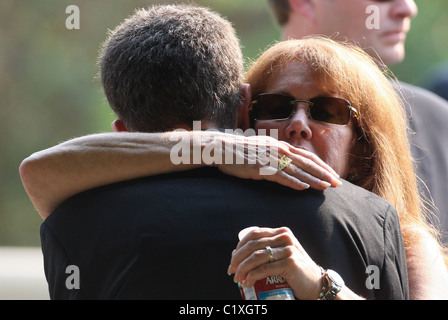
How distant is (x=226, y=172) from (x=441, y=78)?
358cm

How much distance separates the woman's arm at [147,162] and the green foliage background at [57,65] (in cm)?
775

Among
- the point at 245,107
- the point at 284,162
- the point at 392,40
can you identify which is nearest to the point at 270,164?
the point at 284,162

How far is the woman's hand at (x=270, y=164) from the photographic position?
6.15ft

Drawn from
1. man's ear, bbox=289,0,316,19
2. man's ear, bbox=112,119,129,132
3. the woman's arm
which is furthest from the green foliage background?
the woman's arm

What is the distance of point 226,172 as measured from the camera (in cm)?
189

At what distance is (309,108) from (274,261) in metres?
0.77

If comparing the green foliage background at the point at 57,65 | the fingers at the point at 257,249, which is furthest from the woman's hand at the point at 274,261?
the green foliage background at the point at 57,65

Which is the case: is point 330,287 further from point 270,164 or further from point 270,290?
point 270,164

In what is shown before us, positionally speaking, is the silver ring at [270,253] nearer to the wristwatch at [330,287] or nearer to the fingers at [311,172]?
the wristwatch at [330,287]

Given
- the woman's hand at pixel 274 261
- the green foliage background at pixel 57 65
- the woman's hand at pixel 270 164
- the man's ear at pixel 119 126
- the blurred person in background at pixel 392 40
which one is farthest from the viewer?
the green foliage background at pixel 57 65

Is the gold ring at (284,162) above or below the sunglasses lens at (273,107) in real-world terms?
below

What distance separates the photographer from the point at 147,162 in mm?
1908
